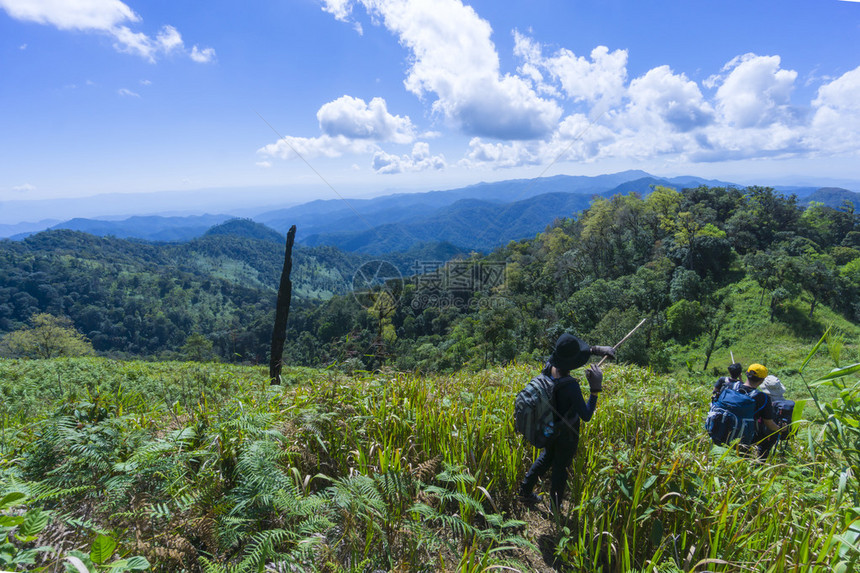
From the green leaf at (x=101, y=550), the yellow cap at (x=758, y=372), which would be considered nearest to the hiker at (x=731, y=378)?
the yellow cap at (x=758, y=372)

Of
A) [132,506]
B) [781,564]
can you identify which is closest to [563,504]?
[781,564]

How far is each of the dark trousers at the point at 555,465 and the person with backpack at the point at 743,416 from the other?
7.31 ft

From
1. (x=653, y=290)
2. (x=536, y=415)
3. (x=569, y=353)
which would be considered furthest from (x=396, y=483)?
(x=653, y=290)

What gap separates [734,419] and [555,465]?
8.93 ft

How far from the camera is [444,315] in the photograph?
6400cm

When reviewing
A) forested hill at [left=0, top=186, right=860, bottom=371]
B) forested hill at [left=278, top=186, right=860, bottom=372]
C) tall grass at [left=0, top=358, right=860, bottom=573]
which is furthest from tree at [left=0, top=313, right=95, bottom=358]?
tall grass at [left=0, top=358, right=860, bottom=573]

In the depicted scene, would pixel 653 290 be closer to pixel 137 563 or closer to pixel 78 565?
pixel 137 563

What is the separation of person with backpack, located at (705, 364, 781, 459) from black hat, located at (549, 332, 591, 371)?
7.32 ft

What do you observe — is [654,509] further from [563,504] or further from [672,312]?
[672,312]

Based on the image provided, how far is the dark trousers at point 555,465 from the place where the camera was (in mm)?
3359

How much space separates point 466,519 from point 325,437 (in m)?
1.53

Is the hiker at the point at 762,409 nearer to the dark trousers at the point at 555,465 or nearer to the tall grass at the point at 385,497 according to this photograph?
the tall grass at the point at 385,497

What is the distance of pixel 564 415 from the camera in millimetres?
3385

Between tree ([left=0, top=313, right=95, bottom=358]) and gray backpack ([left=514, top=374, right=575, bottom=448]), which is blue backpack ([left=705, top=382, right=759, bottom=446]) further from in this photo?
tree ([left=0, top=313, right=95, bottom=358])
